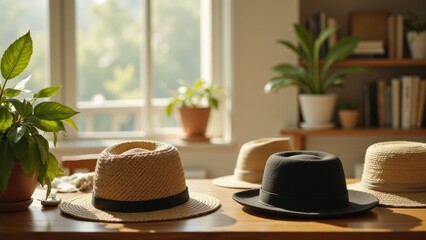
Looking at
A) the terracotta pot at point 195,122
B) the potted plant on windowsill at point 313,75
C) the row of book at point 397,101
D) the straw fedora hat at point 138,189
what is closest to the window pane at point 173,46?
the terracotta pot at point 195,122

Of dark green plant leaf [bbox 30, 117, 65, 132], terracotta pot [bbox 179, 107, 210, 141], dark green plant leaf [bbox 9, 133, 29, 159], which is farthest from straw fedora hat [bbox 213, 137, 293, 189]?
terracotta pot [bbox 179, 107, 210, 141]

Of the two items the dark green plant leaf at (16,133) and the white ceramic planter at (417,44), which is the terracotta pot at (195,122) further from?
the dark green plant leaf at (16,133)

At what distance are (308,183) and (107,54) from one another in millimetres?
2780

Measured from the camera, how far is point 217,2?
4285mm

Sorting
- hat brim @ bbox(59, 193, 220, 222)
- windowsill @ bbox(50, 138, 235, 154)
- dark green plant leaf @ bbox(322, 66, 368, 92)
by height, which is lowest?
windowsill @ bbox(50, 138, 235, 154)

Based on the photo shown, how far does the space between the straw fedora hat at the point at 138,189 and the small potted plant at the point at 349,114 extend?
233cm

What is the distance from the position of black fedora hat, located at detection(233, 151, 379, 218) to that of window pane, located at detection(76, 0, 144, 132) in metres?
2.56

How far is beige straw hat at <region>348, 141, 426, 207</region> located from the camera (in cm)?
203

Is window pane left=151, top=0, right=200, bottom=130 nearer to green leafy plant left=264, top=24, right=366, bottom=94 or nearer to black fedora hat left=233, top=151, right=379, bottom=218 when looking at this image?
green leafy plant left=264, top=24, right=366, bottom=94

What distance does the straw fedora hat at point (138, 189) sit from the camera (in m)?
1.88

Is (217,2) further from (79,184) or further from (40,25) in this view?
(79,184)

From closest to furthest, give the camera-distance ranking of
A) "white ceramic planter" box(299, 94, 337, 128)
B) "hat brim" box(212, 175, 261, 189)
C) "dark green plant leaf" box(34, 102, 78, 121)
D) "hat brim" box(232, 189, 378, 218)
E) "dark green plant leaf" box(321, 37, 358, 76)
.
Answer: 1. "hat brim" box(232, 189, 378, 218)
2. "dark green plant leaf" box(34, 102, 78, 121)
3. "hat brim" box(212, 175, 261, 189)
4. "dark green plant leaf" box(321, 37, 358, 76)
5. "white ceramic planter" box(299, 94, 337, 128)

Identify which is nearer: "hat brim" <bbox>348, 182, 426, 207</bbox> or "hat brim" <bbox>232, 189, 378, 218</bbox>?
"hat brim" <bbox>232, 189, 378, 218</bbox>

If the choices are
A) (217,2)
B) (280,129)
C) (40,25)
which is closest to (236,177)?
(280,129)
